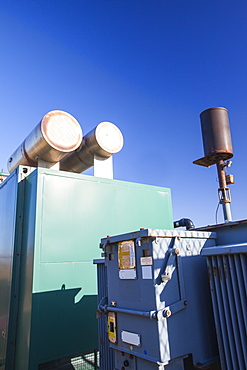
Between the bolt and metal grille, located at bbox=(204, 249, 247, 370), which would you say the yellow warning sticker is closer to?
the bolt

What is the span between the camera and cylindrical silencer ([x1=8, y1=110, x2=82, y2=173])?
180 inches

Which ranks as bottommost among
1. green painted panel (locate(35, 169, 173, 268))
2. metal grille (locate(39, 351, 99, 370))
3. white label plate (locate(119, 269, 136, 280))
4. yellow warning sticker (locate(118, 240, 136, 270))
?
metal grille (locate(39, 351, 99, 370))

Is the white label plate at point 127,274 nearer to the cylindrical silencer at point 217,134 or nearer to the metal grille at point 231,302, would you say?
the metal grille at point 231,302

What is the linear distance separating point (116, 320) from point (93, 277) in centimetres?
178

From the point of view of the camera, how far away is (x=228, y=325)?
2.24 meters

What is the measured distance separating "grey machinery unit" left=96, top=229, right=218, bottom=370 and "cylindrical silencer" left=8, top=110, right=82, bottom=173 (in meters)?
2.51

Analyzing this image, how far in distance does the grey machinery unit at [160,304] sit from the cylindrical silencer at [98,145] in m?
2.86

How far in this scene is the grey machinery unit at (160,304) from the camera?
2238mm

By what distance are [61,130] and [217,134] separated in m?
3.27

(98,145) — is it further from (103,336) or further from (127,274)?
(103,336)

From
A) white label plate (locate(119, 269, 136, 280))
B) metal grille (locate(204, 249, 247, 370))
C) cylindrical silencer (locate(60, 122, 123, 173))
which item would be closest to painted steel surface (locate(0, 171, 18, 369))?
cylindrical silencer (locate(60, 122, 123, 173))

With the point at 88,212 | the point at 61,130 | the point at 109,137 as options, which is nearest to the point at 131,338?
the point at 88,212

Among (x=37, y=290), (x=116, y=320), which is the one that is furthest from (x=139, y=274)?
(x=37, y=290)

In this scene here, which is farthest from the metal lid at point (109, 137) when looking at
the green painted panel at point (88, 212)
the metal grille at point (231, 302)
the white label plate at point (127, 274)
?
the metal grille at point (231, 302)
